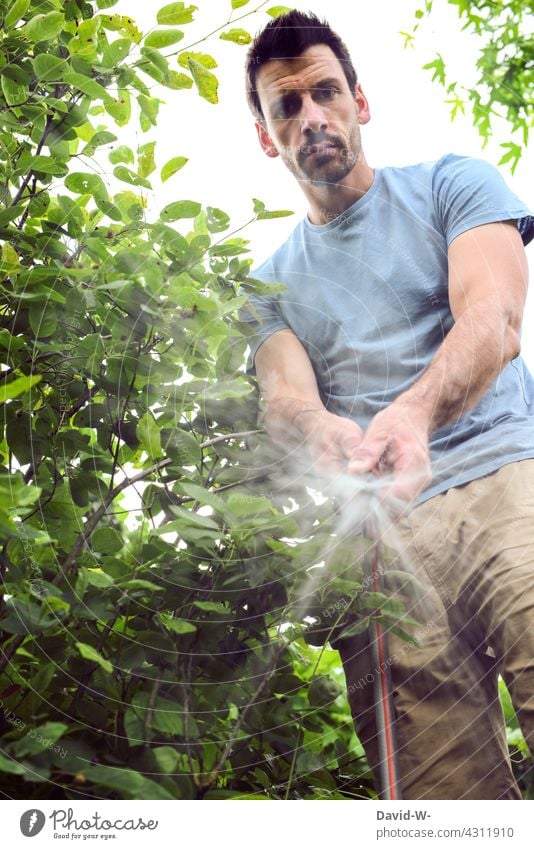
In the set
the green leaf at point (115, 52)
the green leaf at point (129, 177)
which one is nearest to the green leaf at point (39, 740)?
the green leaf at point (129, 177)

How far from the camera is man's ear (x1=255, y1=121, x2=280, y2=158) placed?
77 centimetres

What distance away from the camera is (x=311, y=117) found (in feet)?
2.45

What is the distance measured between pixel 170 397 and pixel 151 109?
29 cm

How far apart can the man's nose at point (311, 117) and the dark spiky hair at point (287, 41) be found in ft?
0.16

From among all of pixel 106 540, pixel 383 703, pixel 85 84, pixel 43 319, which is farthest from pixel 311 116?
pixel 383 703

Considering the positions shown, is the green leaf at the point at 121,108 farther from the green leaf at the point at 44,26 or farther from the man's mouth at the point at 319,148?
the man's mouth at the point at 319,148

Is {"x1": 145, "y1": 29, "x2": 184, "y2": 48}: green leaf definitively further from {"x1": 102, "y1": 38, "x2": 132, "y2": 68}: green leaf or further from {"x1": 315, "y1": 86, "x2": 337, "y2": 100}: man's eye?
{"x1": 315, "y1": 86, "x2": 337, "y2": 100}: man's eye

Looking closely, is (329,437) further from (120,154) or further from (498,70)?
(498,70)

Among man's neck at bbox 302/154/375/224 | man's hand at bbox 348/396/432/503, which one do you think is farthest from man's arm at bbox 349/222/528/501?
man's neck at bbox 302/154/375/224

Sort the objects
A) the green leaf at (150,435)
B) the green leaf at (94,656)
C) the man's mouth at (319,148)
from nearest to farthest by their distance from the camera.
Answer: the green leaf at (94,656)
the green leaf at (150,435)
the man's mouth at (319,148)

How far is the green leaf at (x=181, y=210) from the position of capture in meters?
0.66

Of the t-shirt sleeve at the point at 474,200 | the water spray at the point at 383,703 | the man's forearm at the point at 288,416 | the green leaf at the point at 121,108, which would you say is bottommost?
the water spray at the point at 383,703
